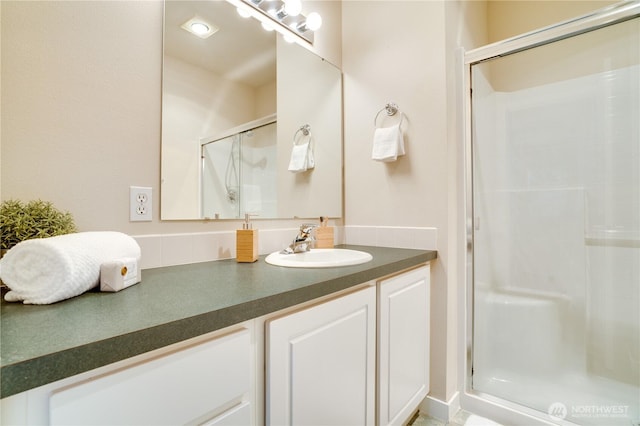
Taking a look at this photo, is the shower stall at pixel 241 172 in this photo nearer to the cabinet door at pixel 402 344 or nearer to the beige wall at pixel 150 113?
the beige wall at pixel 150 113

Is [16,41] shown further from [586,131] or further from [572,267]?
[572,267]

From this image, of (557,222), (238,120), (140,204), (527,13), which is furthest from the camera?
(527,13)

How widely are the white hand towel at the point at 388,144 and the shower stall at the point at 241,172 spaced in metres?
0.54

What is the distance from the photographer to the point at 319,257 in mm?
1449

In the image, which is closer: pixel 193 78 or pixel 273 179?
pixel 193 78

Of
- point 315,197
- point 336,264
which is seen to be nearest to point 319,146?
point 315,197

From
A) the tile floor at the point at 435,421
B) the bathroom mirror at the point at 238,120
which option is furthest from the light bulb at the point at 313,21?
the tile floor at the point at 435,421

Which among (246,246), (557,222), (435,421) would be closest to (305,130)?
(246,246)

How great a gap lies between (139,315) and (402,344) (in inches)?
40.4

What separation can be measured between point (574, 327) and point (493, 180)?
893 millimetres

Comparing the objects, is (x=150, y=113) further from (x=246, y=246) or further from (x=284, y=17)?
(x=284, y=17)

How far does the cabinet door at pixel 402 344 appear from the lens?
1.14 meters

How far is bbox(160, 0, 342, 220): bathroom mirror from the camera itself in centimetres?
113

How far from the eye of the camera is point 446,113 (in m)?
1.49
